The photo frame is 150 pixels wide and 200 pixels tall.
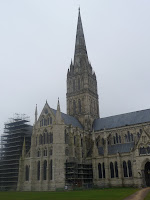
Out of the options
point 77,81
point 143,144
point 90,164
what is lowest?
point 90,164

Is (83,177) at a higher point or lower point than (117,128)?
lower

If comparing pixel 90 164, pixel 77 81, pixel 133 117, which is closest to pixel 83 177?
pixel 90 164

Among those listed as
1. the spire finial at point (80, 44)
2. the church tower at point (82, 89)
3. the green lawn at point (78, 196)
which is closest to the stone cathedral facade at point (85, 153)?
the church tower at point (82, 89)

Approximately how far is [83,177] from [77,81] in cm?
3274

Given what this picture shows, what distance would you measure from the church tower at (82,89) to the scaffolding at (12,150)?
16.5 metres

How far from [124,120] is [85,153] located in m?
15.1

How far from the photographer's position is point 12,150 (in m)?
67.3

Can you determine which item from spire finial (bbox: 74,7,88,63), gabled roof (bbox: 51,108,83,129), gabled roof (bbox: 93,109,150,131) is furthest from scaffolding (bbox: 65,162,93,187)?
spire finial (bbox: 74,7,88,63)

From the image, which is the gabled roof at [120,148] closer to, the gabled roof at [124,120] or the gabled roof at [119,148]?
the gabled roof at [119,148]

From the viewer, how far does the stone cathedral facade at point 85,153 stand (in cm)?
5316

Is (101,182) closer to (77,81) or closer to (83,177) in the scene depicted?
(83,177)

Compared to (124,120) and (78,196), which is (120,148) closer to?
(124,120)

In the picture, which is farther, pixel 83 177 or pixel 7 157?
pixel 7 157

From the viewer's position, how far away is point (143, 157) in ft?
168
